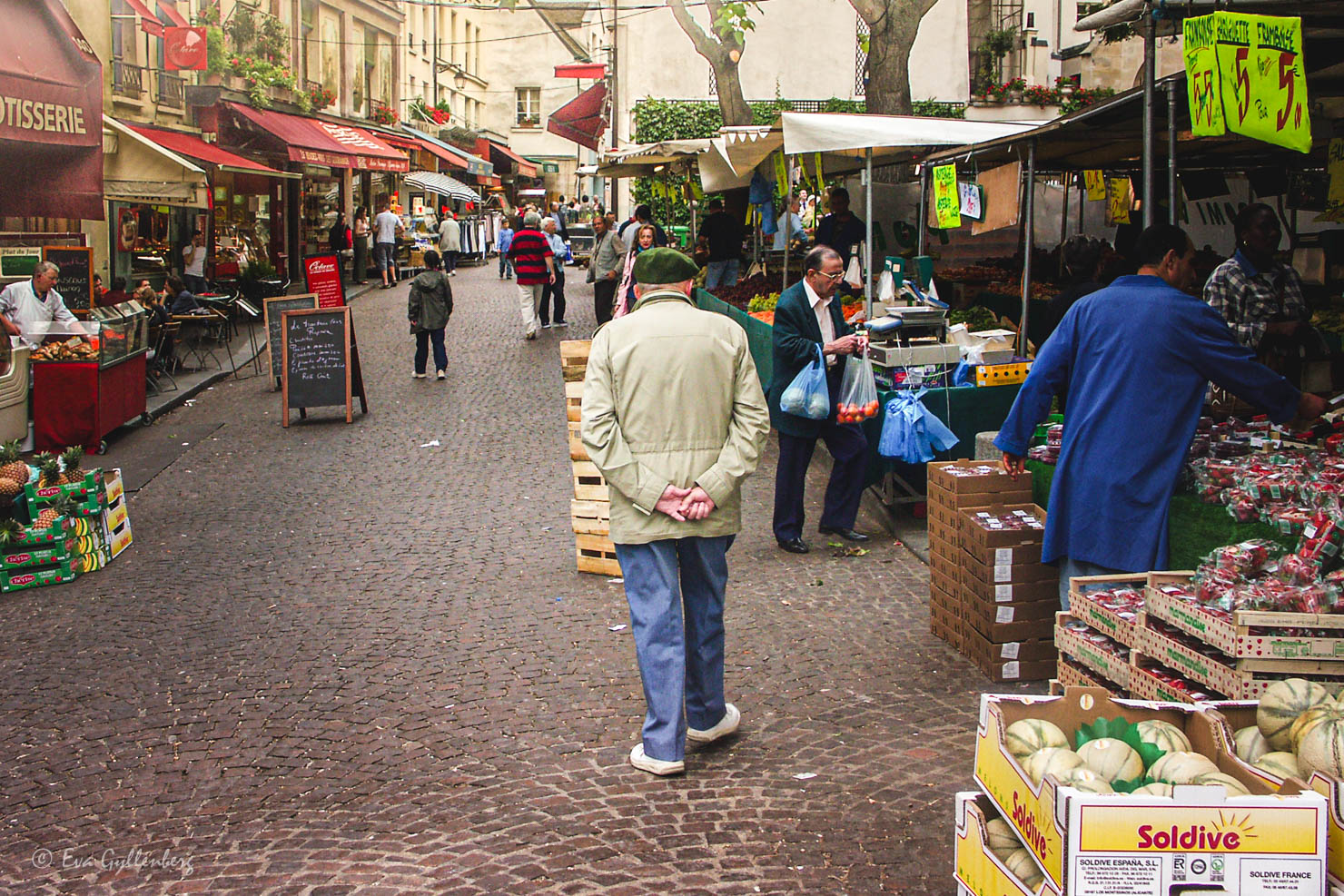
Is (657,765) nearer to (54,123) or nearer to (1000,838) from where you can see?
A: (1000,838)

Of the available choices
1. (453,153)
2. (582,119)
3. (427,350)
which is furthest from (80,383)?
(453,153)

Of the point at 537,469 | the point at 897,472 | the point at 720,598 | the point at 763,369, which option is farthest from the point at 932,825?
the point at 763,369

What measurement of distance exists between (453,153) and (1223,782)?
3478 centimetres

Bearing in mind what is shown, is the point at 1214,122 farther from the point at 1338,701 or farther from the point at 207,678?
the point at 207,678

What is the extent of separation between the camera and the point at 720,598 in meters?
4.54

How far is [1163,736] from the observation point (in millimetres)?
2979

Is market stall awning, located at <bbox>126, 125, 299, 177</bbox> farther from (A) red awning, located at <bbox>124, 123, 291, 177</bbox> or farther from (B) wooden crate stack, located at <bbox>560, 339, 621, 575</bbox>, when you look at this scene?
(B) wooden crate stack, located at <bbox>560, 339, 621, 575</bbox>

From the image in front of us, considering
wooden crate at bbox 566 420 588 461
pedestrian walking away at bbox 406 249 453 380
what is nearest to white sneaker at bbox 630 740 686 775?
wooden crate at bbox 566 420 588 461

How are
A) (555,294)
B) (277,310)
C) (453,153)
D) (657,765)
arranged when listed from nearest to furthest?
(657,765), (277,310), (555,294), (453,153)

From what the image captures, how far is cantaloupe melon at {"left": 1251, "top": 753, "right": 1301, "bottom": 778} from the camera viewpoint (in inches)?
113

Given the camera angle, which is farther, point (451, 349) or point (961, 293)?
point (451, 349)

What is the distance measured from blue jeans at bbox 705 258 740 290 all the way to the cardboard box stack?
36.4 feet

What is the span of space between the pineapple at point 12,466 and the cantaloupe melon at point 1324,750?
709 centimetres

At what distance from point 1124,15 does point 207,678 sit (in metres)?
4.98
